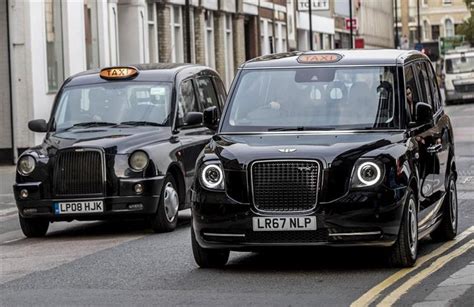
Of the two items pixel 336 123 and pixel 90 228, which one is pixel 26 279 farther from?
pixel 90 228

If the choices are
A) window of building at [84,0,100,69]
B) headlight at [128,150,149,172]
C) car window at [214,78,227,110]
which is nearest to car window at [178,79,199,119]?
car window at [214,78,227,110]

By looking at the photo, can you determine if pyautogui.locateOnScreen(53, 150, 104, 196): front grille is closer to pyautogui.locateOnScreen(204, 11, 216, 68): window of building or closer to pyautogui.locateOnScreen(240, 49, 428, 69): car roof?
pyautogui.locateOnScreen(240, 49, 428, 69): car roof

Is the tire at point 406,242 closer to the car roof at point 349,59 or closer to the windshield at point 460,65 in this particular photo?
the car roof at point 349,59


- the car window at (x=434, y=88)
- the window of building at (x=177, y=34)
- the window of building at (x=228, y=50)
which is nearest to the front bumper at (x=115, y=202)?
the car window at (x=434, y=88)

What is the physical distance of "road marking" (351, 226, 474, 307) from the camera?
10328mm

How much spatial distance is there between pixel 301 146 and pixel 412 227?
115 cm

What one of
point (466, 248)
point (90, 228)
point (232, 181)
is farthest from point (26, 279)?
point (90, 228)

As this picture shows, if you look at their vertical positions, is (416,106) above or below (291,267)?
above

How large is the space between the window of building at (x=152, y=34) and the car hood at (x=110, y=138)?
88.9 ft

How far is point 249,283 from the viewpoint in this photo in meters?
11.5

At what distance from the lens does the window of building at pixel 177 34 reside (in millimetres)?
46688

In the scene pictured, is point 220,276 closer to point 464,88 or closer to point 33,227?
point 33,227

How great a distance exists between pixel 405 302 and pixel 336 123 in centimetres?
293

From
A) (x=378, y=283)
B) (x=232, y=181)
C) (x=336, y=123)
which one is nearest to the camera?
(x=378, y=283)
